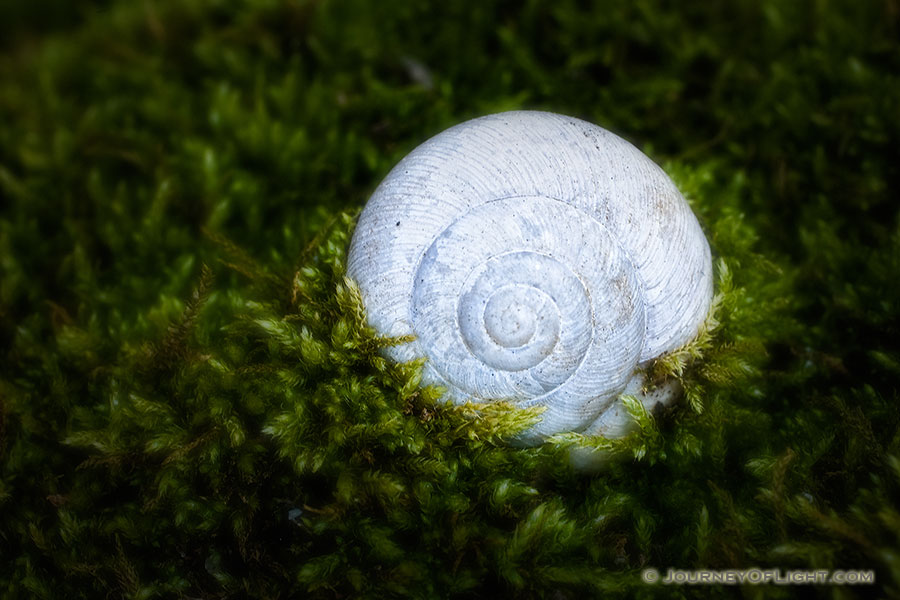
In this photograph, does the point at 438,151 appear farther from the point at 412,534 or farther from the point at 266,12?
the point at 266,12

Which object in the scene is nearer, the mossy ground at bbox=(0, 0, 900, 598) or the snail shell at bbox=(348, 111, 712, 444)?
the snail shell at bbox=(348, 111, 712, 444)

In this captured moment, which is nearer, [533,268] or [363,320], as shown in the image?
[533,268]

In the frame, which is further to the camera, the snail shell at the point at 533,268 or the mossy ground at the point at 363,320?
the mossy ground at the point at 363,320

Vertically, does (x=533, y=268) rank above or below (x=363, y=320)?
above

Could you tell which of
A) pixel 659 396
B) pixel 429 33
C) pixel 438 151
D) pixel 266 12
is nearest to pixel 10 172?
pixel 266 12
